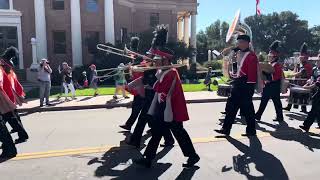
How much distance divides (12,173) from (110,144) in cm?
212

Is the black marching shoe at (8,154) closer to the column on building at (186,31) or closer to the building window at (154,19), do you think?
the building window at (154,19)

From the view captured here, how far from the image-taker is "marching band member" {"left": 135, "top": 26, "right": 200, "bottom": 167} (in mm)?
5887

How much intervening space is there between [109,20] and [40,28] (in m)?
5.00

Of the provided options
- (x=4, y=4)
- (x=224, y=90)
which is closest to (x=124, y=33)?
(x=4, y=4)

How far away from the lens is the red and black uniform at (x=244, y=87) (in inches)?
308

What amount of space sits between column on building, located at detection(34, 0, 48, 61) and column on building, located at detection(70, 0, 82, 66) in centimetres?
193

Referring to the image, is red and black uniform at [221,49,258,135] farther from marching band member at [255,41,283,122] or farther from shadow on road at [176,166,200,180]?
shadow on road at [176,166,200,180]

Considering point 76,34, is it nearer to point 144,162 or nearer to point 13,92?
point 13,92

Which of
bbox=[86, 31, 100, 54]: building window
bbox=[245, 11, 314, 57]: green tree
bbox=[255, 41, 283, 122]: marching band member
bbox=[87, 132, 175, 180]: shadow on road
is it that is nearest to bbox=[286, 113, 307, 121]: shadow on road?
bbox=[255, 41, 283, 122]: marching band member

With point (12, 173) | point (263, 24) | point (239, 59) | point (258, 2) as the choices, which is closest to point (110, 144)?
point (12, 173)

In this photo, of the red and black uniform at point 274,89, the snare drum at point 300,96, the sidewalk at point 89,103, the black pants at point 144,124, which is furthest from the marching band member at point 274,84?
the sidewalk at point 89,103

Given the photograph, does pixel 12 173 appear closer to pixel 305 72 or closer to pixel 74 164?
pixel 74 164

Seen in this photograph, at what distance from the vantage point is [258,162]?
20.8ft

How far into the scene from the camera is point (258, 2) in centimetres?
3309
